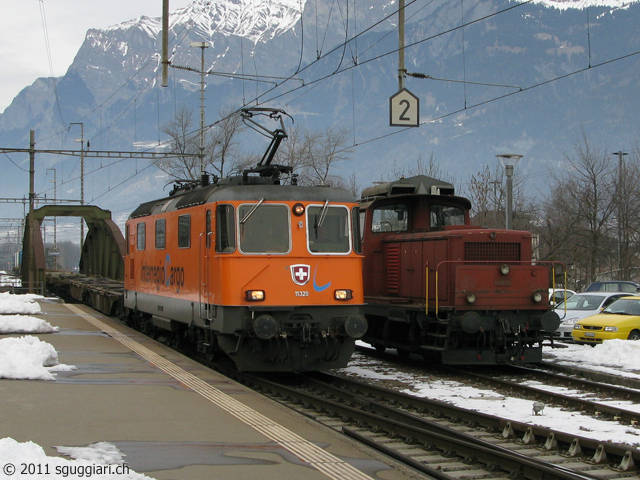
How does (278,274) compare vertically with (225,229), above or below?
below

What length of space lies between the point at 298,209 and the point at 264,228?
0.65 meters

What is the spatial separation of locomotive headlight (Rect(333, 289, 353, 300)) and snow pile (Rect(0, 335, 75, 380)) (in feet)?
14.0

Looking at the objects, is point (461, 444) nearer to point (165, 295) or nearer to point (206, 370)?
point (206, 370)

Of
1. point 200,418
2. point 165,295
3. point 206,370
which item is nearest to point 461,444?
point 200,418

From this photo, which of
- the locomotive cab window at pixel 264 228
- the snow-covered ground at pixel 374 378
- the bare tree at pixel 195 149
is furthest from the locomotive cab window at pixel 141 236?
the bare tree at pixel 195 149

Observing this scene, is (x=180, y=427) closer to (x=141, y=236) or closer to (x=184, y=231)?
(x=184, y=231)

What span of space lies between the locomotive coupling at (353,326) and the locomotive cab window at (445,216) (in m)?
4.41

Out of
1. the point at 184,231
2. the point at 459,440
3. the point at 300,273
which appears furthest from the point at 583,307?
the point at 459,440

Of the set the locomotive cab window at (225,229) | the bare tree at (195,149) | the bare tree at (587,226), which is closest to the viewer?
the locomotive cab window at (225,229)

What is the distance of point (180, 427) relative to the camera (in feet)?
24.7

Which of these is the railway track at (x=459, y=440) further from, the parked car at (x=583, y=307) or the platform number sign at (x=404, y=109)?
the parked car at (x=583, y=307)

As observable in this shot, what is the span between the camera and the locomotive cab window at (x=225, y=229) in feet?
38.8

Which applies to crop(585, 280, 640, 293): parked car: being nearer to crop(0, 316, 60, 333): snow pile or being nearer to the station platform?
crop(0, 316, 60, 333): snow pile

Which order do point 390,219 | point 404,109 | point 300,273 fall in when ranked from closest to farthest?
point 300,273 → point 390,219 → point 404,109
